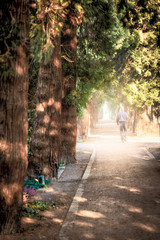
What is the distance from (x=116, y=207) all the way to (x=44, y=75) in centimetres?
491

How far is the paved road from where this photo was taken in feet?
16.7

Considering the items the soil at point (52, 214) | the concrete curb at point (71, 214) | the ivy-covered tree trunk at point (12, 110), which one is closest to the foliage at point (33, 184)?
the soil at point (52, 214)

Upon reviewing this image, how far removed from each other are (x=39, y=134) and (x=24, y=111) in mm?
4468

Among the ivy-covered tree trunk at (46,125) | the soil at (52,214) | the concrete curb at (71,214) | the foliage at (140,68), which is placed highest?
the foliage at (140,68)

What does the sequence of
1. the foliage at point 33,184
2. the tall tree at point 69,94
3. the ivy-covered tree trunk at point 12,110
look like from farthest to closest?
1. the tall tree at point 69,94
2. the foliage at point 33,184
3. the ivy-covered tree trunk at point 12,110

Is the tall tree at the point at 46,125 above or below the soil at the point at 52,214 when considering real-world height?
above

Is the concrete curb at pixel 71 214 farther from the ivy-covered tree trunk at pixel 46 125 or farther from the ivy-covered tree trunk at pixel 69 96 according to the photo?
the ivy-covered tree trunk at pixel 69 96

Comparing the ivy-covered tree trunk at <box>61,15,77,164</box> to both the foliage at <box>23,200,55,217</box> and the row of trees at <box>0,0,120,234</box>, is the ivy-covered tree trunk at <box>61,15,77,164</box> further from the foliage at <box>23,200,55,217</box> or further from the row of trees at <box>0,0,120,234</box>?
the foliage at <box>23,200,55,217</box>

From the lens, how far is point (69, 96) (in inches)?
484

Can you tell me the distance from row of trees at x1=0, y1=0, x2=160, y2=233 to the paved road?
1179 mm

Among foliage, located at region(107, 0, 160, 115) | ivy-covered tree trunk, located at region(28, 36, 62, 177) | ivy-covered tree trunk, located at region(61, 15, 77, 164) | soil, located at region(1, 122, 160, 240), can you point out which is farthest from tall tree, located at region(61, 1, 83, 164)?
foliage, located at region(107, 0, 160, 115)

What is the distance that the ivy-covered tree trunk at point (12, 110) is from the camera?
4.97 metres

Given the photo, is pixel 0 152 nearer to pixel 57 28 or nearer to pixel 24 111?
pixel 24 111

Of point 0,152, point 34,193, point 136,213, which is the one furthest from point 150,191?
point 0,152
